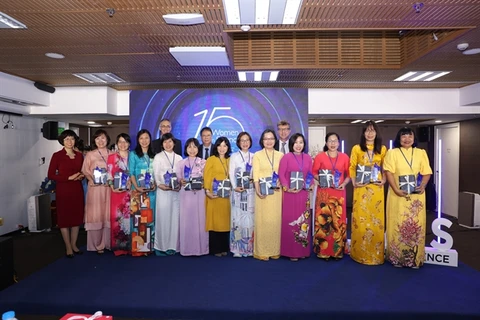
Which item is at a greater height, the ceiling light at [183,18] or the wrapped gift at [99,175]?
the ceiling light at [183,18]

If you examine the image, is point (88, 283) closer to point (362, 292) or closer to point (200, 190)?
point (200, 190)

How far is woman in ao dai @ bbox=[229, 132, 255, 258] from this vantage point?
14.7 feet

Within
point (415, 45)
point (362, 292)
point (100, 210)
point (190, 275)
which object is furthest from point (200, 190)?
point (415, 45)

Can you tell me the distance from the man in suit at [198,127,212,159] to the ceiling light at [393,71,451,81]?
3.09 m

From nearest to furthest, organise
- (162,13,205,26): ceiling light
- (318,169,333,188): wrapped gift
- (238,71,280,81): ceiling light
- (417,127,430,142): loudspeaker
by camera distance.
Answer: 1. (162,13,205,26): ceiling light
2. (318,169,333,188): wrapped gift
3. (238,71,280,81): ceiling light
4. (417,127,430,142): loudspeaker

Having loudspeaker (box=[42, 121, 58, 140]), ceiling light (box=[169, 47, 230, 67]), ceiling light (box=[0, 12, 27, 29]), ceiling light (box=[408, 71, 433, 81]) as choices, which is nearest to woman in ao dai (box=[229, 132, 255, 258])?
ceiling light (box=[169, 47, 230, 67])

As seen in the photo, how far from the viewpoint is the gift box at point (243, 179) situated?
14.5 ft

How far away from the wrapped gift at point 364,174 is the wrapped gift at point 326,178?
332 mm

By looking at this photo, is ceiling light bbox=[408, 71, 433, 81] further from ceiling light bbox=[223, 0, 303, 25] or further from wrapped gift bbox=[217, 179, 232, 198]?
wrapped gift bbox=[217, 179, 232, 198]

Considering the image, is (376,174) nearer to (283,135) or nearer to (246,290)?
(283,135)

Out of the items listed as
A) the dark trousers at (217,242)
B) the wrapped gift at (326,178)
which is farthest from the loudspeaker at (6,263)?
the wrapped gift at (326,178)

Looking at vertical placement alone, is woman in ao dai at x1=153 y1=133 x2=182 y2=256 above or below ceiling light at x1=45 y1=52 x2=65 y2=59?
below

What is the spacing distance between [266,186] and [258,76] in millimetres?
1750

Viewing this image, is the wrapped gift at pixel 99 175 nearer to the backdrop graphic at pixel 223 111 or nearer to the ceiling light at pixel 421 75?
the backdrop graphic at pixel 223 111
